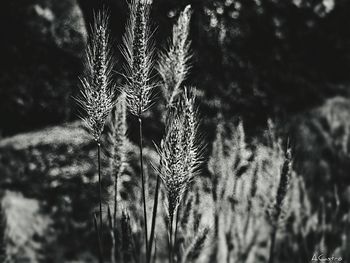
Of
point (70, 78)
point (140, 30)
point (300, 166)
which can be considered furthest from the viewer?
point (300, 166)

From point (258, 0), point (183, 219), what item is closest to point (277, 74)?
point (258, 0)

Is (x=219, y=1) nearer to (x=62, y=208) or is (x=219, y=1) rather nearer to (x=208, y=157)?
(x=208, y=157)

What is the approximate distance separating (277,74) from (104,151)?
1.86ft

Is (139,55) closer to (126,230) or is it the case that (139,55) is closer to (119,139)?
(119,139)

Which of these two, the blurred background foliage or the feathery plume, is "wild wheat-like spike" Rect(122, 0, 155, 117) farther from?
the blurred background foliage

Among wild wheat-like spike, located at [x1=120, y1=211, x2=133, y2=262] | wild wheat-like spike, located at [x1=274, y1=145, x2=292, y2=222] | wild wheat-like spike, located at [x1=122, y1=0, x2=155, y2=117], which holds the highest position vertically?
wild wheat-like spike, located at [x1=122, y1=0, x2=155, y2=117]

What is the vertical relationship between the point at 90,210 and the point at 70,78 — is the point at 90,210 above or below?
below

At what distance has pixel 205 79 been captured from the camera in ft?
3.76

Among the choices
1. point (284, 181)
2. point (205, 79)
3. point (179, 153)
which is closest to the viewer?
point (179, 153)

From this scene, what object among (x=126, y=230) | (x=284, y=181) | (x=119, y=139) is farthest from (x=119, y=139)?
(x=284, y=181)

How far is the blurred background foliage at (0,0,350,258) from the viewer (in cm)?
109

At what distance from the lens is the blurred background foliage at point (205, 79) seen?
1.09 meters

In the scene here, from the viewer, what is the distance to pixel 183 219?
1157mm

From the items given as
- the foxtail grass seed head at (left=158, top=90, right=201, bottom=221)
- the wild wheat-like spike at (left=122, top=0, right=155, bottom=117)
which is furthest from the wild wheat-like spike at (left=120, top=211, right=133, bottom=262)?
the wild wheat-like spike at (left=122, top=0, right=155, bottom=117)
